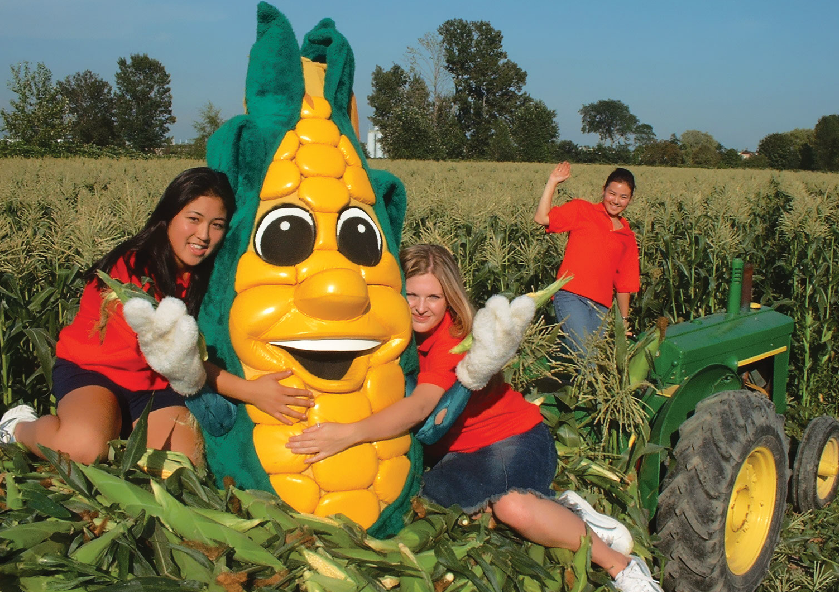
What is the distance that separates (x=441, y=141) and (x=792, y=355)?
42.4m

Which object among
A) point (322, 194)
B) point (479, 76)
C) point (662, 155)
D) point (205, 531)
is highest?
point (479, 76)

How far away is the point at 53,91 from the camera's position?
4428cm

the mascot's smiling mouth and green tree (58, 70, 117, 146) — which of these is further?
green tree (58, 70, 117, 146)

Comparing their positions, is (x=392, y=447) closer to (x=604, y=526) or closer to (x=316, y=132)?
(x=604, y=526)

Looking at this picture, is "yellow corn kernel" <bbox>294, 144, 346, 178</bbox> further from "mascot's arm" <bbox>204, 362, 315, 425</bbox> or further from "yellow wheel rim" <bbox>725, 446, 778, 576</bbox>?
"yellow wheel rim" <bbox>725, 446, 778, 576</bbox>

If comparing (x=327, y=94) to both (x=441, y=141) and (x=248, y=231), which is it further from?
(x=441, y=141)

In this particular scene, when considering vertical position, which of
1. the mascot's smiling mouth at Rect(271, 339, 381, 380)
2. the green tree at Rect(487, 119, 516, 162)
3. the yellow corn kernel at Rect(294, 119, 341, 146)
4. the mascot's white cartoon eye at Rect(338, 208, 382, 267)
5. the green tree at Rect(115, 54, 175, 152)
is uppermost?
the green tree at Rect(115, 54, 175, 152)

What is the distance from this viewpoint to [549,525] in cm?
217

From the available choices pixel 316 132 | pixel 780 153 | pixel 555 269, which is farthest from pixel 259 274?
pixel 780 153

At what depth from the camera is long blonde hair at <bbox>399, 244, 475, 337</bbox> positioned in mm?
2424

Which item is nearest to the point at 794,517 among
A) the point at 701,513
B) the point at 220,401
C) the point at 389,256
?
the point at 701,513

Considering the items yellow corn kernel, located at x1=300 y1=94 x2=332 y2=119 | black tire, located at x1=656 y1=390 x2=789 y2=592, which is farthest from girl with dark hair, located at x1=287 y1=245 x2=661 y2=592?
yellow corn kernel, located at x1=300 y1=94 x2=332 y2=119

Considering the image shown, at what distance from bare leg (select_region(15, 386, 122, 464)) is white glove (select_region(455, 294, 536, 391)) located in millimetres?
1377

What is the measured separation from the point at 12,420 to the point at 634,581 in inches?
96.6
